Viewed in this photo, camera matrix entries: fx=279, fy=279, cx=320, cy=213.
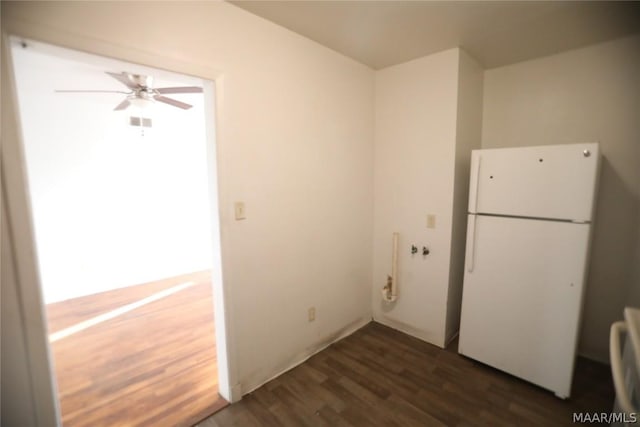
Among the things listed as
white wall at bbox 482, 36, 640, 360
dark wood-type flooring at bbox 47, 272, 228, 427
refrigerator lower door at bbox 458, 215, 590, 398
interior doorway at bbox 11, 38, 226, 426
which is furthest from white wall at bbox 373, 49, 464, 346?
dark wood-type flooring at bbox 47, 272, 228, 427

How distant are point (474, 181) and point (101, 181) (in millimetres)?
4295

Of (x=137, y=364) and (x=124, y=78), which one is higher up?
(x=124, y=78)

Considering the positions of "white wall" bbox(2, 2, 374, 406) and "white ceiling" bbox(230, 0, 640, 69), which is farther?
"white ceiling" bbox(230, 0, 640, 69)

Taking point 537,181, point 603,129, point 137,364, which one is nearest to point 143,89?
point 137,364

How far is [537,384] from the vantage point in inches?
75.5

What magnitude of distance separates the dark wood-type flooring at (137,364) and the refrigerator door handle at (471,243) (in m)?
2.04

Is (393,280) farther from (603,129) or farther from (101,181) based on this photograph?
(101,181)

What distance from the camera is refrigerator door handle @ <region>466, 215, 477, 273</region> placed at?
2.11m

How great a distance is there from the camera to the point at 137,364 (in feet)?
7.36

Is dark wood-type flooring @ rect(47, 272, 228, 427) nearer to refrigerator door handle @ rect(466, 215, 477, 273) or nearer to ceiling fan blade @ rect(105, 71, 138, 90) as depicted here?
refrigerator door handle @ rect(466, 215, 477, 273)

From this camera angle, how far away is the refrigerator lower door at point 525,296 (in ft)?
5.78

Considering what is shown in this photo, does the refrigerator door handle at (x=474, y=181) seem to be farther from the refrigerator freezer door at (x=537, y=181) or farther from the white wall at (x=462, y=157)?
the white wall at (x=462, y=157)

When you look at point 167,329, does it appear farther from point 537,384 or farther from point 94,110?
point 537,384

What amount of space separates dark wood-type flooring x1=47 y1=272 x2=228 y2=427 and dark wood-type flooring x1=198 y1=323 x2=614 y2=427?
323 mm
